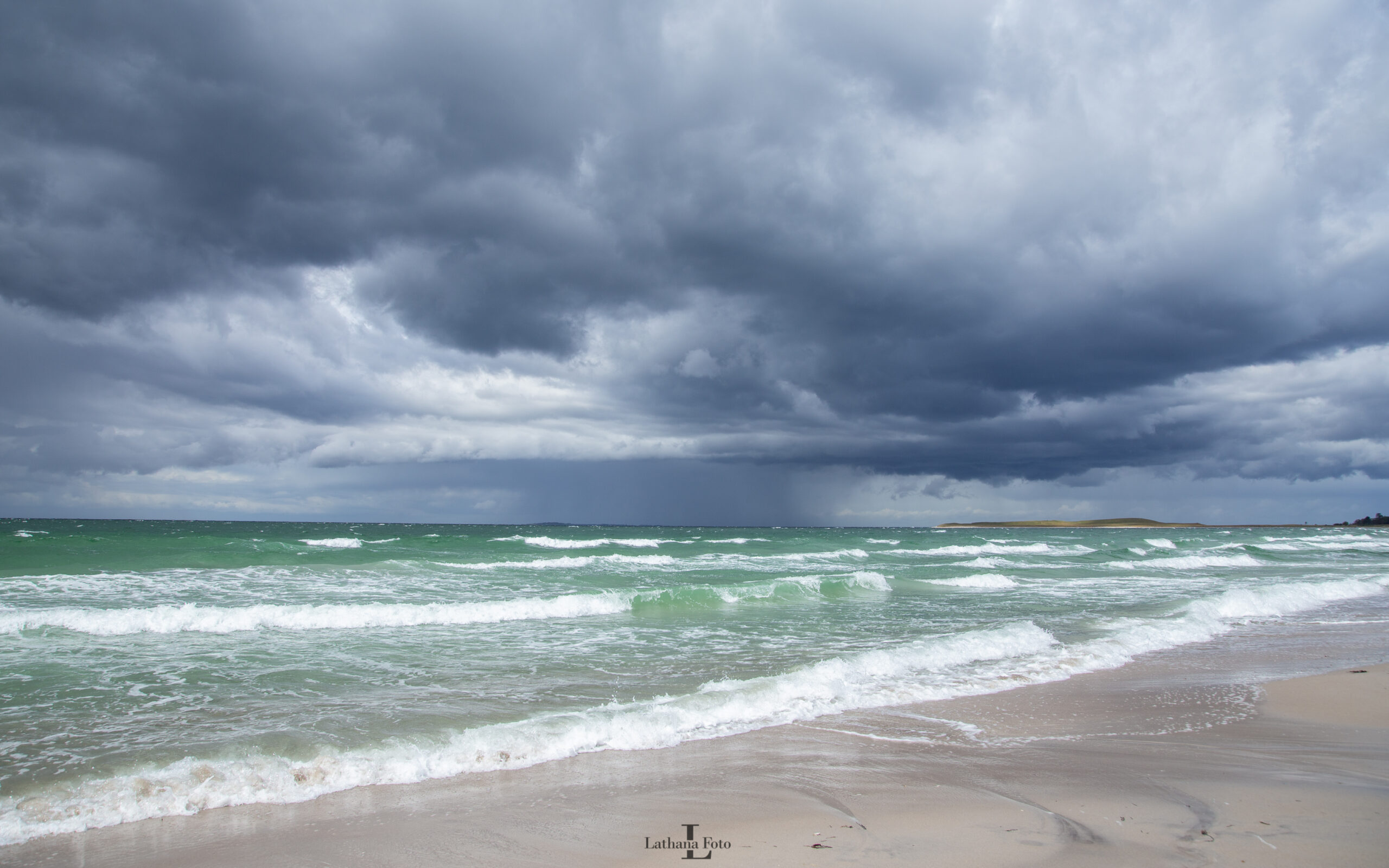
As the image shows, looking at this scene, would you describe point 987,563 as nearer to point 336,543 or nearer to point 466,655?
point 466,655

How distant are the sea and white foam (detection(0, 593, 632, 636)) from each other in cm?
8

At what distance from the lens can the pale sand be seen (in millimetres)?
4289

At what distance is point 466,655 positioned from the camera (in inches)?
444

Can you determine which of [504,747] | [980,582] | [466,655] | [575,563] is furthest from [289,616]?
[980,582]

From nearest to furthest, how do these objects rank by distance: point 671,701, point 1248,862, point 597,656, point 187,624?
point 1248,862
point 671,701
point 597,656
point 187,624

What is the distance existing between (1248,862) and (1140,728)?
12.1 feet

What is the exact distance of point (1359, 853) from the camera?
164 inches

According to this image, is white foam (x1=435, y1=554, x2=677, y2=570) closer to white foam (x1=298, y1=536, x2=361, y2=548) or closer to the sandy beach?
white foam (x1=298, y1=536, x2=361, y2=548)

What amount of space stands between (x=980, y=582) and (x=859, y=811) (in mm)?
22212

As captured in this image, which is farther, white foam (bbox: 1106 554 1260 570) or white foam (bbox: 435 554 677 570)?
white foam (bbox: 1106 554 1260 570)

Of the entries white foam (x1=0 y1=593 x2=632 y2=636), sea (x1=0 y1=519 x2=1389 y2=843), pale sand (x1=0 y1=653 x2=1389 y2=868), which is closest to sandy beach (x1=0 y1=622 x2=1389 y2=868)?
pale sand (x1=0 y1=653 x2=1389 y2=868)

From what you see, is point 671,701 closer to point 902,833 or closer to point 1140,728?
point 902,833

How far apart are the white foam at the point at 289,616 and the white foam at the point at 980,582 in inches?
517

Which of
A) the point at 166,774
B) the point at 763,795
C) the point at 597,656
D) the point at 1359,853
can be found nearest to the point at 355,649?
the point at 597,656
